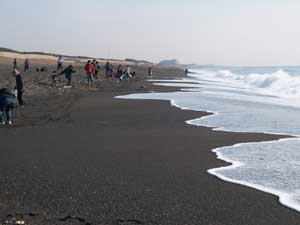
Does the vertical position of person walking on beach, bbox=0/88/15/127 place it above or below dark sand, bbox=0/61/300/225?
above

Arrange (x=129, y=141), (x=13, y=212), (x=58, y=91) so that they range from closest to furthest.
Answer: (x=13, y=212) → (x=129, y=141) → (x=58, y=91)

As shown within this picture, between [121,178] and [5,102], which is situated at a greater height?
[5,102]

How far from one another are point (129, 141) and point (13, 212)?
528 cm

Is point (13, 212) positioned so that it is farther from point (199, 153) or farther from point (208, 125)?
point (208, 125)

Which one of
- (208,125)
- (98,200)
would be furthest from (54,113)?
(98,200)

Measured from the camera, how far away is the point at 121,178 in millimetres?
7086

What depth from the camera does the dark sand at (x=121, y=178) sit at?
541 cm

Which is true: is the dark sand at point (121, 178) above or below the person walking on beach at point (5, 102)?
below

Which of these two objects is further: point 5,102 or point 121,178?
point 5,102

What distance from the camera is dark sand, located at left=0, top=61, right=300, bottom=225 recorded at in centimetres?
541

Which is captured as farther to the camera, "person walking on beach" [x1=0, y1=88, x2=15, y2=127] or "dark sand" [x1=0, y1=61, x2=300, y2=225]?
"person walking on beach" [x1=0, y1=88, x2=15, y2=127]

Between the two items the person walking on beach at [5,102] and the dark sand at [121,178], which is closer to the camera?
the dark sand at [121,178]

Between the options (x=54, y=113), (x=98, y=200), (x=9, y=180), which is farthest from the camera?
(x=54, y=113)

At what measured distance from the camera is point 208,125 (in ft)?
44.1
